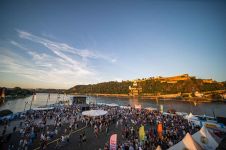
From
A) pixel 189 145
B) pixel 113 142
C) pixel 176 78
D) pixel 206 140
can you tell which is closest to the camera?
pixel 189 145

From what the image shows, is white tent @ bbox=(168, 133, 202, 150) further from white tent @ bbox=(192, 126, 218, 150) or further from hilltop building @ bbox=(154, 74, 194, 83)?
hilltop building @ bbox=(154, 74, 194, 83)

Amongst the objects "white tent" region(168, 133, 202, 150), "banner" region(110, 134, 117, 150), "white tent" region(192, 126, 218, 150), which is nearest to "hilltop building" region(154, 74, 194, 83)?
"white tent" region(192, 126, 218, 150)

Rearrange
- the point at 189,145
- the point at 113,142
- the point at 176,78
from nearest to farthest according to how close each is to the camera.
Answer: the point at 189,145 → the point at 113,142 → the point at 176,78

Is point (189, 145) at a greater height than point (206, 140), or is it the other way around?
point (189, 145)

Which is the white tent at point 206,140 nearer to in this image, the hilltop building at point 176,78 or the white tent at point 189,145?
the white tent at point 189,145

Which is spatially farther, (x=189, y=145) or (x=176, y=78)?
(x=176, y=78)

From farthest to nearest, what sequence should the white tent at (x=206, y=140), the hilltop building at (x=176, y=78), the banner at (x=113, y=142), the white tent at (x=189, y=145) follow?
the hilltop building at (x=176, y=78)
the white tent at (x=206, y=140)
the banner at (x=113, y=142)
the white tent at (x=189, y=145)

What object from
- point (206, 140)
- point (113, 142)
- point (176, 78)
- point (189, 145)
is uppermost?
point (176, 78)

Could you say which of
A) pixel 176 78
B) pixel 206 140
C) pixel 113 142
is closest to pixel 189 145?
pixel 206 140

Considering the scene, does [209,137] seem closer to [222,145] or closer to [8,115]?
[222,145]

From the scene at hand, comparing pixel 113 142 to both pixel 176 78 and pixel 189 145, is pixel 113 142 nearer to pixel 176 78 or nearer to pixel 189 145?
pixel 189 145

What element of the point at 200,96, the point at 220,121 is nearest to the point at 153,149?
the point at 220,121

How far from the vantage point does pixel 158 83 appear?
152 m

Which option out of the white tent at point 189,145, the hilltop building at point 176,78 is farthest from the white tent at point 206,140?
the hilltop building at point 176,78
